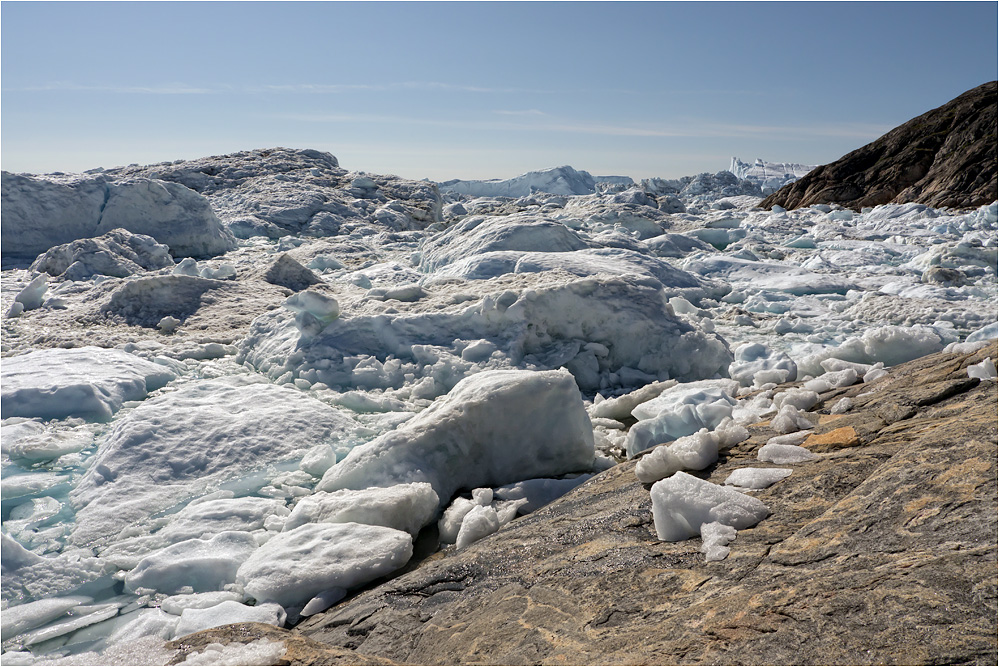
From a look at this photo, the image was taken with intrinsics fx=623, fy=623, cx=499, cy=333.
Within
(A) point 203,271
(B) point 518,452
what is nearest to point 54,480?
(B) point 518,452

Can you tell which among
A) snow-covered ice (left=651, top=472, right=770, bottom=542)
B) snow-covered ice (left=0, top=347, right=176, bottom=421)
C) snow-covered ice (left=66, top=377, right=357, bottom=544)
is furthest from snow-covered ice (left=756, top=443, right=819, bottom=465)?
Result: snow-covered ice (left=0, top=347, right=176, bottom=421)

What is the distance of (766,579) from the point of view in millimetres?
1447

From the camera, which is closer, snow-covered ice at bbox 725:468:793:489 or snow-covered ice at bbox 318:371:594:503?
snow-covered ice at bbox 725:468:793:489

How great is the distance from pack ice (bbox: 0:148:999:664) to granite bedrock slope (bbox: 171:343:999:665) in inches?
5.1

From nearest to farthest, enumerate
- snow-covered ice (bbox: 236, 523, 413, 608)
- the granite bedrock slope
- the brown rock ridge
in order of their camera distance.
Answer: the granite bedrock slope < snow-covered ice (bbox: 236, 523, 413, 608) < the brown rock ridge

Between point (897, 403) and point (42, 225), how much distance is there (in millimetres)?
14717

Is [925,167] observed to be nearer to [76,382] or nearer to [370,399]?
[370,399]

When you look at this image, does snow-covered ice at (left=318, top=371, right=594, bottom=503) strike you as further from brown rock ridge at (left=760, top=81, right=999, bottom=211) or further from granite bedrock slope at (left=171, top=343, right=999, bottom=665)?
brown rock ridge at (left=760, top=81, right=999, bottom=211)

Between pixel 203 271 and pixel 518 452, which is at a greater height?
pixel 203 271

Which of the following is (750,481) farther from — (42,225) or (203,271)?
(42,225)

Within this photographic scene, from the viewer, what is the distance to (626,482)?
98.4 inches

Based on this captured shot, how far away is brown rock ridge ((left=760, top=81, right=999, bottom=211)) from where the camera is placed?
23.7 m

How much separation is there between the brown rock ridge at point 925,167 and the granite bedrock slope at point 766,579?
2627cm

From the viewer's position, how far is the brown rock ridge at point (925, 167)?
2372 centimetres
